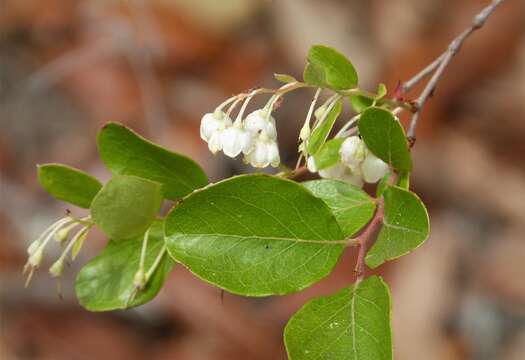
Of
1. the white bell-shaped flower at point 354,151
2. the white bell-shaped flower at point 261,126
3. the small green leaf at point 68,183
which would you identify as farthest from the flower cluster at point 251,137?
the small green leaf at point 68,183

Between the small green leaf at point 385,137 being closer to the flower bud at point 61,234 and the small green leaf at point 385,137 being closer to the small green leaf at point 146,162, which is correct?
the small green leaf at point 146,162

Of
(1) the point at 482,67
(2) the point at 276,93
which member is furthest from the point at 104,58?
(2) the point at 276,93

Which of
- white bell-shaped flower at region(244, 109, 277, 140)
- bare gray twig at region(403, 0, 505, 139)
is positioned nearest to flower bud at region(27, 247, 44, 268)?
white bell-shaped flower at region(244, 109, 277, 140)

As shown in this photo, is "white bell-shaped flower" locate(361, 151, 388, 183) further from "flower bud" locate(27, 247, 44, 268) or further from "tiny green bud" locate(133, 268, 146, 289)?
"flower bud" locate(27, 247, 44, 268)

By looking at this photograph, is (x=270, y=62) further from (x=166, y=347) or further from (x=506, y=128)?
(x=166, y=347)

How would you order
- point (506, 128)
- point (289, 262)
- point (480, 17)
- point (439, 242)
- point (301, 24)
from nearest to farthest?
1. point (289, 262)
2. point (480, 17)
3. point (439, 242)
4. point (506, 128)
5. point (301, 24)

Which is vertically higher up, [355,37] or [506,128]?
[355,37]

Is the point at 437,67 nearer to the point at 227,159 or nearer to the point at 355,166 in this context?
the point at 355,166
